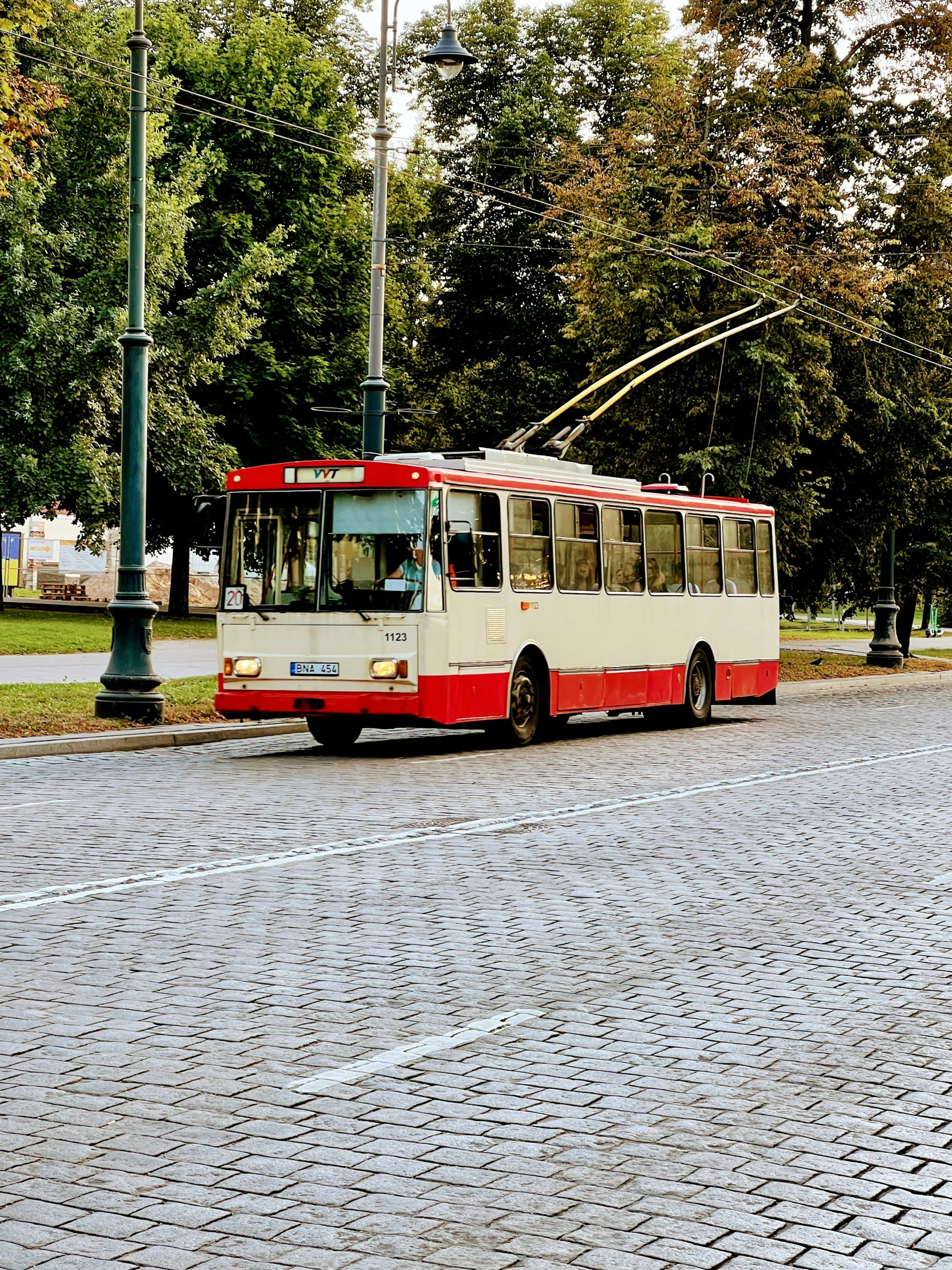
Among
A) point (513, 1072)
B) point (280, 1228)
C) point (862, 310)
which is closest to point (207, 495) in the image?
point (513, 1072)

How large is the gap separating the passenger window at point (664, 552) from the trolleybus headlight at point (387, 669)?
573 centimetres

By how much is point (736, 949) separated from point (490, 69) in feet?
159

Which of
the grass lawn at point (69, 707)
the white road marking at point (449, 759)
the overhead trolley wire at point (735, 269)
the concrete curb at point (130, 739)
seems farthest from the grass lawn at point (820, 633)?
the white road marking at point (449, 759)

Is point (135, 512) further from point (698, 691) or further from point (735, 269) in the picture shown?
point (735, 269)

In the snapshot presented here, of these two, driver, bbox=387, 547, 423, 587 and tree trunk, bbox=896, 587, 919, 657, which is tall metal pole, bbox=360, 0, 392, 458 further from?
tree trunk, bbox=896, 587, 919, 657

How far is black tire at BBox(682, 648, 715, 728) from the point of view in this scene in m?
23.5

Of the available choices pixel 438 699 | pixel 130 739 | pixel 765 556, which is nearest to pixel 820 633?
pixel 765 556

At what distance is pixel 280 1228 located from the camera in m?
4.26

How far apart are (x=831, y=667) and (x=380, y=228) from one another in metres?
19.8

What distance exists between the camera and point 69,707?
20.0 meters

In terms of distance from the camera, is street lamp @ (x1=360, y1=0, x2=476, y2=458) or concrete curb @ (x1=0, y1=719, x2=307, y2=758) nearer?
concrete curb @ (x1=0, y1=719, x2=307, y2=758)

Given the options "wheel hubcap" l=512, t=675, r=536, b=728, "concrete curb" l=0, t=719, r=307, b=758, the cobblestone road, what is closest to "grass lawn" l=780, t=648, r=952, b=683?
"wheel hubcap" l=512, t=675, r=536, b=728

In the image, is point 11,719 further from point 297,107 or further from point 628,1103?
point 297,107

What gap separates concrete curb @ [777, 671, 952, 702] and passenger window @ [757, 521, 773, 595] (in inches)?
183
